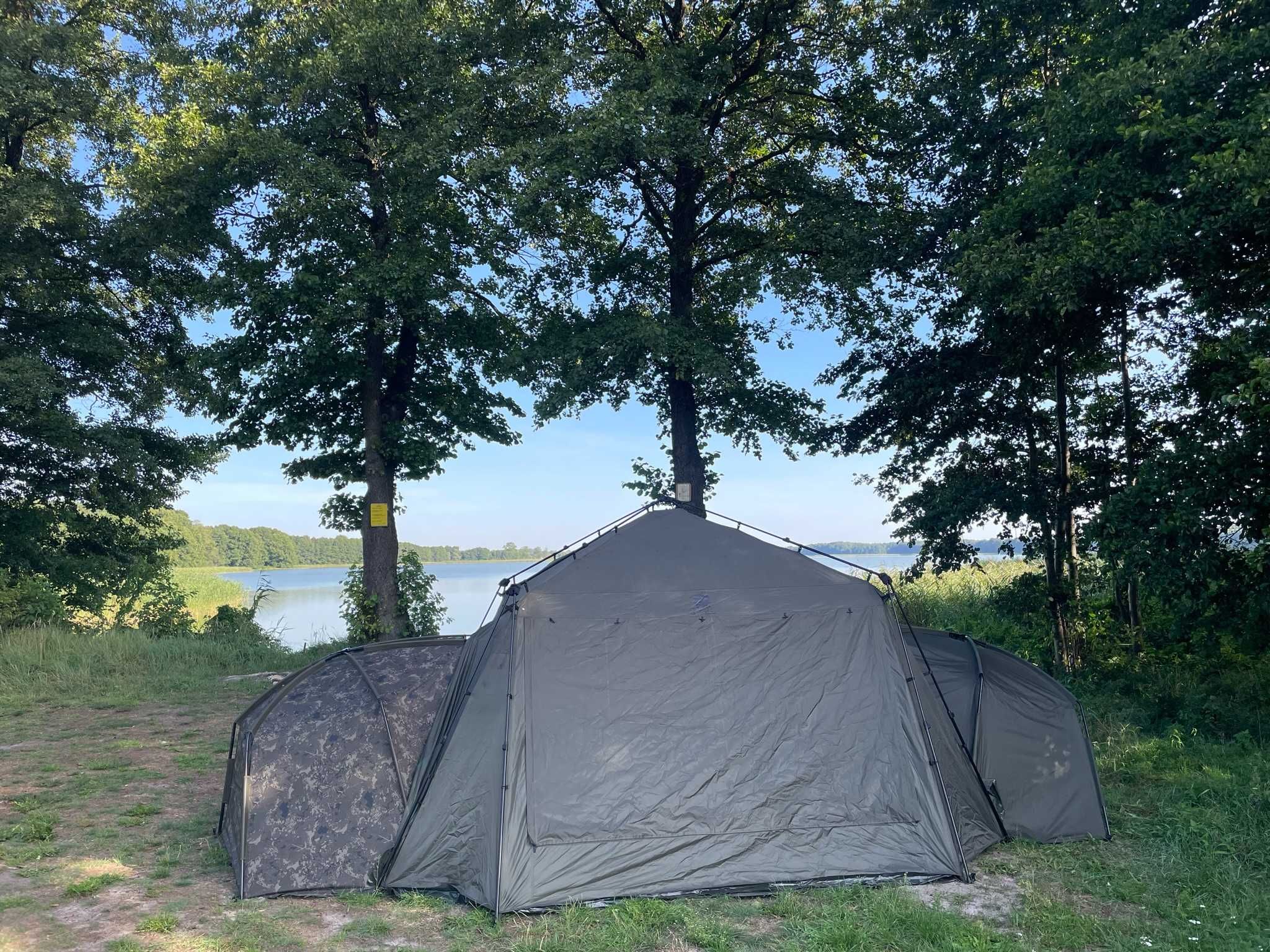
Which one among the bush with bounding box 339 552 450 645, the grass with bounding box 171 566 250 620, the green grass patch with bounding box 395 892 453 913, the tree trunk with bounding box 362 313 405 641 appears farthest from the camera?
the grass with bounding box 171 566 250 620

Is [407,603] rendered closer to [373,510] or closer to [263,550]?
[373,510]

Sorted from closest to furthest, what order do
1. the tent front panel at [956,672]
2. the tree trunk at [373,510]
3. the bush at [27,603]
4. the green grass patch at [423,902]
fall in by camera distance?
the green grass patch at [423,902] → the tent front panel at [956,672] → the tree trunk at [373,510] → the bush at [27,603]

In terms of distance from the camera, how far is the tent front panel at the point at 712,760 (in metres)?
5.45

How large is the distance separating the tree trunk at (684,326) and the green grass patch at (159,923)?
937 cm

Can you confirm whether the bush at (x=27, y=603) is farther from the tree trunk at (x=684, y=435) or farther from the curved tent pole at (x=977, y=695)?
the curved tent pole at (x=977, y=695)

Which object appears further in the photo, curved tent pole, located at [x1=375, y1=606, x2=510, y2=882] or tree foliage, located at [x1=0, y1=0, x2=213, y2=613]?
tree foliage, located at [x1=0, y1=0, x2=213, y2=613]

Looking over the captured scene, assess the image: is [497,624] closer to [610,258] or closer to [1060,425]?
[1060,425]

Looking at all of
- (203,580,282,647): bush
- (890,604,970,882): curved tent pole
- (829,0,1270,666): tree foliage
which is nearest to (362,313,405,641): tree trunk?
(203,580,282,647): bush

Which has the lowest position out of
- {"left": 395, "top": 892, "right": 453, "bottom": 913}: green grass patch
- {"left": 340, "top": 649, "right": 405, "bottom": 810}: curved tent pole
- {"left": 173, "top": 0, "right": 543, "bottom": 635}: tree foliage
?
{"left": 395, "top": 892, "right": 453, "bottom": 913}: green grass patch

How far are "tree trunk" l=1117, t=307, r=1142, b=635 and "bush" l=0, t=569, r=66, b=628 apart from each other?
17999mm

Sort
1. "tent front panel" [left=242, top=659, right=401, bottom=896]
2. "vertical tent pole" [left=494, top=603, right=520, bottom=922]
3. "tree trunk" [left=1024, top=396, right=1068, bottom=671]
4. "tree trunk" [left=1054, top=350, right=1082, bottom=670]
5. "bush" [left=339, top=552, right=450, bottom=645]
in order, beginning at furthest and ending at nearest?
1. "bush" [left=339, top=552, right=450, bottom=645]
2. "tree trunk" [left=1024, top=396, right=1068, bottom=671]
3. "tree trunk" [left=1054, top=350, right=1082, bottom=670]
4. "tent front panel" [left=242, top=659, right=401, bottom=896]
5. "vertical tent pole" [left=494, top=603, right=520, bottom=922]

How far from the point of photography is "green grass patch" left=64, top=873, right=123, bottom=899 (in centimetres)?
559

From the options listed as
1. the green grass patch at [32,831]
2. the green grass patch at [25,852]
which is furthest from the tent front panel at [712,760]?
the green grass patch at [32,831]

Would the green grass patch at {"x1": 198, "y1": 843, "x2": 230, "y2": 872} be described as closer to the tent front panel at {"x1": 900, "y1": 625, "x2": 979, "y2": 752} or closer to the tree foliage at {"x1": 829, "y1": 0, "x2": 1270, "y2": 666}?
the tent front panel at {"x1": 900, "y1": 625, "x2": 979, "y2": 752}
